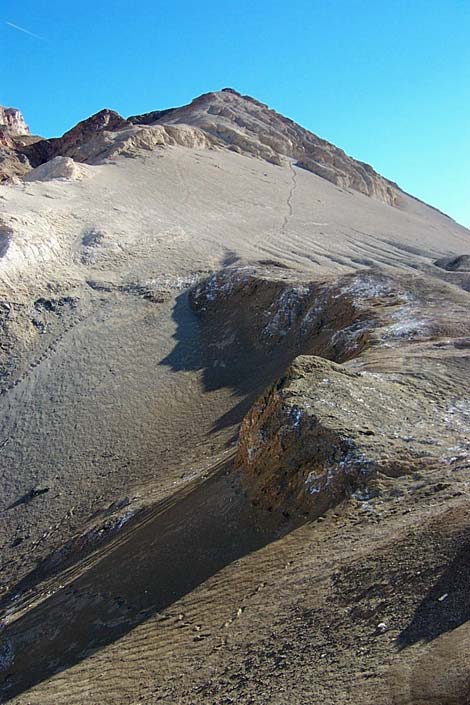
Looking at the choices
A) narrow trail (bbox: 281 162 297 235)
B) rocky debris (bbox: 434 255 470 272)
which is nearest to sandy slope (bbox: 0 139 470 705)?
narrow trail (bbox: 281 162 297 235)

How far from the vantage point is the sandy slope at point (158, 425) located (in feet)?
24.2

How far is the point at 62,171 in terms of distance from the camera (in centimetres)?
4497

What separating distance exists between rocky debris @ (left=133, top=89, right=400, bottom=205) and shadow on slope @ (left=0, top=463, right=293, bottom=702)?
60612mm

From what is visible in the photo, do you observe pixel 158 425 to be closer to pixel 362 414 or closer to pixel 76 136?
pixel 362 414

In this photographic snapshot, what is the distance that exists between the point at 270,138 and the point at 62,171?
117 ft

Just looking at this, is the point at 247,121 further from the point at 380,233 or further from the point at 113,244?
the point at 113,244

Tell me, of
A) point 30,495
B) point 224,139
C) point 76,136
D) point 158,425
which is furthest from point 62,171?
point 76,136

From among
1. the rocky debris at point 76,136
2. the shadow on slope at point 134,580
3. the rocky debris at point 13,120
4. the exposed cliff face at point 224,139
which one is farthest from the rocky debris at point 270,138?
the shadow on slope at point 134,580

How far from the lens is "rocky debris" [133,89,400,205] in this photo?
68.8m

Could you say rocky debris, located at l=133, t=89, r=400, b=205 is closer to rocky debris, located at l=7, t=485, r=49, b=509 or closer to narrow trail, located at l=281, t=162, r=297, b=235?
narrow trail, located at l=281, t=162, r=297, b=235

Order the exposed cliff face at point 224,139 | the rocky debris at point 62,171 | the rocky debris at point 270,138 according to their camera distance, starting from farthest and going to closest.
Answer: the rocky debris at point 270,138
the exposed cliff face at point 224,139
the rocky debris at point 62,171

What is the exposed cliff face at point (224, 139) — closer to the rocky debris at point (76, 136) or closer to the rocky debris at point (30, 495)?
the rocky debris at point (76, 136)

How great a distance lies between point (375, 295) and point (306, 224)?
82.9ft

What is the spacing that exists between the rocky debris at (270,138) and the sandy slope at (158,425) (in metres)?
14.2
